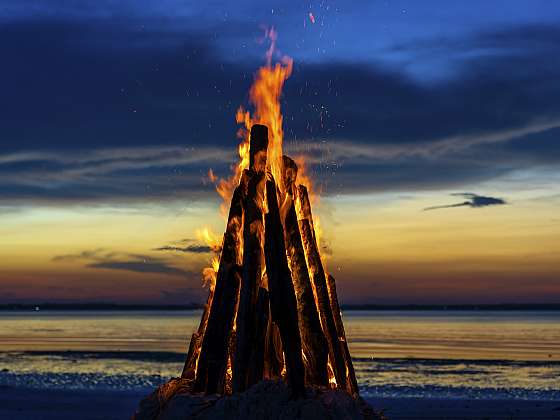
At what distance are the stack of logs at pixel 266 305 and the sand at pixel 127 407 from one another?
35.3ft

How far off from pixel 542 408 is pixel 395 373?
1176 centimetres

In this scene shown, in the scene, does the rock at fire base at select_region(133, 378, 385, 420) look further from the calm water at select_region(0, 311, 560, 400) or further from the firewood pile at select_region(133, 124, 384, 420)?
the calm water at select_region(0, 311, 560, 400)

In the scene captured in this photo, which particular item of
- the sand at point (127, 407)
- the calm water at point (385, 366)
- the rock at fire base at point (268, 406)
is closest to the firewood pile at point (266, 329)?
the rock at fire base at point (268, 406)

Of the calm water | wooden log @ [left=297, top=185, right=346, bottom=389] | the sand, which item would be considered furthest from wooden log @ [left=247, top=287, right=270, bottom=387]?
the calm water

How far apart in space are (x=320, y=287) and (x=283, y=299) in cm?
112

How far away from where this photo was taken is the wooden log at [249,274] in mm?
10242

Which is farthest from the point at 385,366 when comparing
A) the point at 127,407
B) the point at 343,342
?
the point at 343,342

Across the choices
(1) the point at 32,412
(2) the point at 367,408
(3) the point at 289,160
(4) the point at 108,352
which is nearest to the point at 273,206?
(3) the point at 289,160

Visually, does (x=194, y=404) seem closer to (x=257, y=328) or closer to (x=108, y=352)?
(x=257, y=328)

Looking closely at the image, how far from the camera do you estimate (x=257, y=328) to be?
10.3 m

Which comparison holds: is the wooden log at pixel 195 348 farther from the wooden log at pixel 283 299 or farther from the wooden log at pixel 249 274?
the wooden log at pixel 283 299

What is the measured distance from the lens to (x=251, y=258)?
10.5 metres

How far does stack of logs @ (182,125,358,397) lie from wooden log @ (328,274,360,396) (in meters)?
0.03

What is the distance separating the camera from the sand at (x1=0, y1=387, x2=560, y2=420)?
73.7 feet
